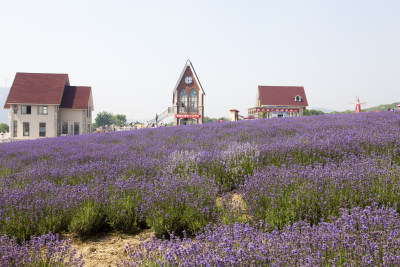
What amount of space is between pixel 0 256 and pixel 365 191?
3.49m

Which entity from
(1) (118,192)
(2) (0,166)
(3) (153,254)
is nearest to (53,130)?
(2) (0,166)

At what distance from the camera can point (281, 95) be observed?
146ft

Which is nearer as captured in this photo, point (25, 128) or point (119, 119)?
point (25, 128)

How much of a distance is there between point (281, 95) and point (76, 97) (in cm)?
2825

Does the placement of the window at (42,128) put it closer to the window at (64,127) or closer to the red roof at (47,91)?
the window at (64,127)

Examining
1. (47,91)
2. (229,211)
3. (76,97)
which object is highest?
(47,91)

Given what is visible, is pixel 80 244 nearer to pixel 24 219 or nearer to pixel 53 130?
pixel 24 219

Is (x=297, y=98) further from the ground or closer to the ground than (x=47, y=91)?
further from the ground

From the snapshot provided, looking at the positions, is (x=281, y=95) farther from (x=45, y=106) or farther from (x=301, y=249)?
(x=301, y=249)

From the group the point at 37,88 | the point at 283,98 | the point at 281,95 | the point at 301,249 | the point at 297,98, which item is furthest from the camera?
the point at 281,95

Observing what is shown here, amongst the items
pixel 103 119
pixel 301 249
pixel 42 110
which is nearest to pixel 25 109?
pixel 42 110

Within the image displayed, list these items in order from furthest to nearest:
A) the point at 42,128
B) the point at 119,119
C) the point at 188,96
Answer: the point at 119,119
the point at 188,96
the point at 42,128

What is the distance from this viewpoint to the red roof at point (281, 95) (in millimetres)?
43781

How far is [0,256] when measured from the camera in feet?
7.80
